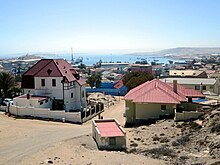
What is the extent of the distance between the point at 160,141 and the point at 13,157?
11.3 metres

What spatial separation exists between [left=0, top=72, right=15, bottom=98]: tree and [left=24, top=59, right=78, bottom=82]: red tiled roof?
3.15 meters

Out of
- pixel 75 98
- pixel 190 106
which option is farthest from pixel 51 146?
pixel 75 98

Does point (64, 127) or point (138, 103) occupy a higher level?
point (138, 103)

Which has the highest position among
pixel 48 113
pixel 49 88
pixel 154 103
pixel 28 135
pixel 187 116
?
pixel 49 88

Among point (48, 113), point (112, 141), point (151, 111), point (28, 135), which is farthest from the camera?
point (48, 113)

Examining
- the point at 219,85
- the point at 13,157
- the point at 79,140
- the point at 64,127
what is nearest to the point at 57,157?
the point at 13,157

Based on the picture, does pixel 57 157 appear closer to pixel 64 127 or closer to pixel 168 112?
pixel 64 127

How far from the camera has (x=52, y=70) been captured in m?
44.2

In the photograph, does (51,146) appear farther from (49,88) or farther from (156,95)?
(49,88)

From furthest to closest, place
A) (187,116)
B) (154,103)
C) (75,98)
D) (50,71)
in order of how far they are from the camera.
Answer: (75,98) → (50,71) → (154,103) → (187,116)

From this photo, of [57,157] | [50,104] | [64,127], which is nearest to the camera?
[57,157]

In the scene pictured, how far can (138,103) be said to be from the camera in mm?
33844

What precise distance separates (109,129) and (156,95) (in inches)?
387

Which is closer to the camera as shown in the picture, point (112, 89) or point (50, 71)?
point (50, 71)
